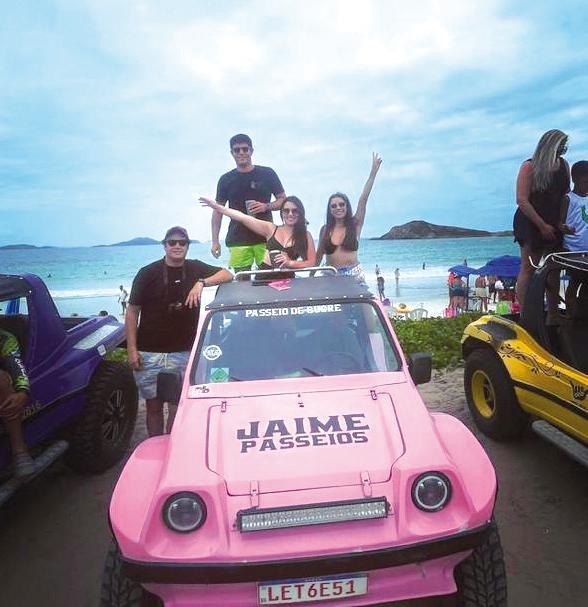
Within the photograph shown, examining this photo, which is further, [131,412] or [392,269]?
[392,269]

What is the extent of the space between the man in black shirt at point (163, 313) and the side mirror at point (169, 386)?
3.53 ft

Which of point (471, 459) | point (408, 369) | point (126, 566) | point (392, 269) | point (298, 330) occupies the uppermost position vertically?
point (298, 330)

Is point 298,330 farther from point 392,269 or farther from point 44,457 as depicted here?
point 392,269

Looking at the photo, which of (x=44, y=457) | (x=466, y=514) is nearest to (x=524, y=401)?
(x=466, y=514)

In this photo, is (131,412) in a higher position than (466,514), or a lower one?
lower

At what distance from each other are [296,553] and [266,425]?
720mm

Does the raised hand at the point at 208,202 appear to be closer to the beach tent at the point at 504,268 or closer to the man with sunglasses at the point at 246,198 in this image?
the man with sunglasses at the point at 246,198

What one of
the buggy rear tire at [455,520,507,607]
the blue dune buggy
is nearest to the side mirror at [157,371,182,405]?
the blue dune buggy

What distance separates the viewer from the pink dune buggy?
2.27 meters

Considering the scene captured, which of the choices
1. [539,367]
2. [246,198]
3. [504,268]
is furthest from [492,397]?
[504,268]

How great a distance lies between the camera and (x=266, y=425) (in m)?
2.85

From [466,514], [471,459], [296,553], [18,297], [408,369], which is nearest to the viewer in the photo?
[296,553]

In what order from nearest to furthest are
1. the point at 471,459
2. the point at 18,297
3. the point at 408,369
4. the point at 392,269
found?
the point at 471,459 < the point at 408,369 < the point at 18,297 < the point at 392,269

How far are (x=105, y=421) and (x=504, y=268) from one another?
19.2 m
